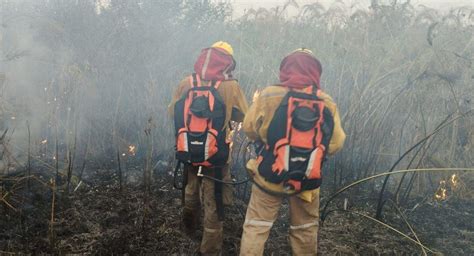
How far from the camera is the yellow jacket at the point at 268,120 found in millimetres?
2660

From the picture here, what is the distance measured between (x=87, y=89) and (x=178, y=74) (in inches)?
50.1

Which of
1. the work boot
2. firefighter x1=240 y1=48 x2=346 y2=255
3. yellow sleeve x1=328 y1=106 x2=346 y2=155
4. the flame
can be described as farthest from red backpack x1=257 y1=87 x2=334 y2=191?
the flame

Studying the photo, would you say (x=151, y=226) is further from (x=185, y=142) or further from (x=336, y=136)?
(x=336, y=136)

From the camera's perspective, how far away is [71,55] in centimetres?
549

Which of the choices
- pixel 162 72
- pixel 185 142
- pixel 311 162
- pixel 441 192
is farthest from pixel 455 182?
pixel 162 72

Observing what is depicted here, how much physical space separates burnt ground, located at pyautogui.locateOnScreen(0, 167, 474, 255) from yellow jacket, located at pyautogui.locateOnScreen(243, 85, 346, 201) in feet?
3.25

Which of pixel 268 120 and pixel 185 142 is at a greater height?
pixel 268 120

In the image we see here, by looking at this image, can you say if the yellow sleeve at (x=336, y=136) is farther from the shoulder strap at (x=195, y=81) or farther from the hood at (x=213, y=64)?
the shoulder strap at (x=195, y=81)

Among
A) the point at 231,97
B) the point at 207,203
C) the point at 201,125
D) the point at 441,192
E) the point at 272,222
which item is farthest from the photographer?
the point at 441,192

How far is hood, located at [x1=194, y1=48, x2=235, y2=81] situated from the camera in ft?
9.94

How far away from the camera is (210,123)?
3.01 metres

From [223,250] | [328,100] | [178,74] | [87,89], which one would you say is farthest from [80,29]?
[328,100]

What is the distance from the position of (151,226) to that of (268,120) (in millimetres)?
1689

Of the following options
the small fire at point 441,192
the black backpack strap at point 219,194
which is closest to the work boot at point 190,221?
the black backpack strap at point 219,194
